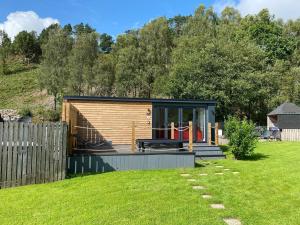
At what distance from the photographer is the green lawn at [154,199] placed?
18.4ft

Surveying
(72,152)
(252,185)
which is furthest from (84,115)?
(252,185)

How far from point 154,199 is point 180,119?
9679 mm

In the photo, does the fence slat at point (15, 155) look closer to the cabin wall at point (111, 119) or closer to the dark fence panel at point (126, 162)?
the dark fence panel at point (126, 162)

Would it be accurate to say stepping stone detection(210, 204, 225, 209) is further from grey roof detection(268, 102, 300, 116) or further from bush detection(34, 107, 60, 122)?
bush detection(34, 107, 60, 122)

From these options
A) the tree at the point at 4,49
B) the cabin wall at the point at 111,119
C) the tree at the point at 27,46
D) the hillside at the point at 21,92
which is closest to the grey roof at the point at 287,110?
the cabin wall at the point at 111,119

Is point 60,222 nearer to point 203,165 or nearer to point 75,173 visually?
point 75,173

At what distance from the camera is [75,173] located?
10.0 metres

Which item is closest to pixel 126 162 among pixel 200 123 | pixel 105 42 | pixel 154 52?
pixel 200 123

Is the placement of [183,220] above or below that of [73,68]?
below

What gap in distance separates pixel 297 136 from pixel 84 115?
16.7m

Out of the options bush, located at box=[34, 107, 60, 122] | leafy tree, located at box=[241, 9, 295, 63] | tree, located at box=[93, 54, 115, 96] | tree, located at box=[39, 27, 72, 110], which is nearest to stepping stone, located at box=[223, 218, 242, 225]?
bush, located at box=[34, 107, 60, 122]

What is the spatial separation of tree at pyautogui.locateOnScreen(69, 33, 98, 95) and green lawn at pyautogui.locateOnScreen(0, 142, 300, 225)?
29808mm

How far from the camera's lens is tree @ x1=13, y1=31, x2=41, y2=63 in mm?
66312

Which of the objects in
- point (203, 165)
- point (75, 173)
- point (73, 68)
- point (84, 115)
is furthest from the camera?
point (73, 68)
